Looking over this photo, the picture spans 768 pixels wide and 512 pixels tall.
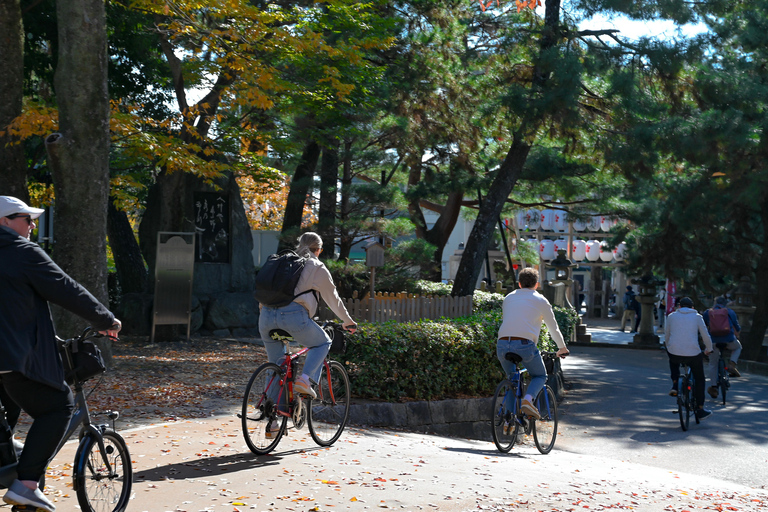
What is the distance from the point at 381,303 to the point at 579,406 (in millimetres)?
3625

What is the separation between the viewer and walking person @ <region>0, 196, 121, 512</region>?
12.1 feet

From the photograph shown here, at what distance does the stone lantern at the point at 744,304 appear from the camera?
2245cm

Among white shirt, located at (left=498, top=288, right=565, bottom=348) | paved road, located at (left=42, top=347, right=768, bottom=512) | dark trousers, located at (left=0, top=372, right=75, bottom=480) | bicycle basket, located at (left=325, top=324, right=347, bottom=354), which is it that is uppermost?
white shirt, located at (left=498, top=288, right=565, bottom=348)

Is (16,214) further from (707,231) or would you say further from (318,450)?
(707,231)

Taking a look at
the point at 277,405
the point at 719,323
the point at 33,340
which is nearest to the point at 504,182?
the point at 719,323

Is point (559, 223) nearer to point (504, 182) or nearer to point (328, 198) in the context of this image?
point (328, 198)

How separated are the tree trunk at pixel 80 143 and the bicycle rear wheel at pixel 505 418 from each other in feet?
18.1

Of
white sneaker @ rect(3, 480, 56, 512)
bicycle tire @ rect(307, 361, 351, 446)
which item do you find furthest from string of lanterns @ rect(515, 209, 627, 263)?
white sneaker @ rect(3, 480, 56, 512)

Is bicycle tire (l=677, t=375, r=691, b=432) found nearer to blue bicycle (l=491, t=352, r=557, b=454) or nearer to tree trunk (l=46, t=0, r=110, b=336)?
blue bicycle (l=491, t=352, r=557, b=454)

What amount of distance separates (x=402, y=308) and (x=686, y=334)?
5.10m

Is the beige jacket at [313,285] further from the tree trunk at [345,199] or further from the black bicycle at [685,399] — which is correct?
the tree trunk at [345,199]

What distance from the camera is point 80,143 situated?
10125mm

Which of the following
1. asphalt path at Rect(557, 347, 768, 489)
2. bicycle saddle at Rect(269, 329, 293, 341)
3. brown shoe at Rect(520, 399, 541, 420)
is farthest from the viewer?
asphalt path at Rect(557, 347, 768, 489)

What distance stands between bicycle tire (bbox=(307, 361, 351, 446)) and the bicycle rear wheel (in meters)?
1.43
